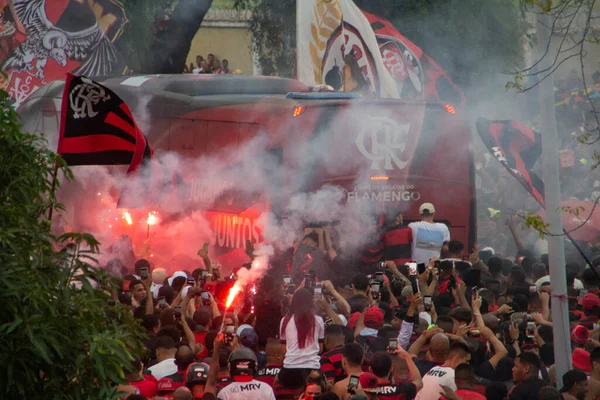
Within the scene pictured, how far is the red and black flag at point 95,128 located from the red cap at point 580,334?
3.75 m

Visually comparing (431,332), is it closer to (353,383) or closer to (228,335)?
(353,383)

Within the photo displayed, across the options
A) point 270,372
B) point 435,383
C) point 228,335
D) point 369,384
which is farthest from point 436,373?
point 228,335

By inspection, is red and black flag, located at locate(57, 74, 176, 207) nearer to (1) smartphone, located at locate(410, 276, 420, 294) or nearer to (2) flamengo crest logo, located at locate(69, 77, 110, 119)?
(2) flamengo crest logo, located at locate(69, 77, 110, 119)

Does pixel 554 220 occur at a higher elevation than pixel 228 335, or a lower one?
higher

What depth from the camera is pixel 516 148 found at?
1195 cm

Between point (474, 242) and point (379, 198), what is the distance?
5.02 ft

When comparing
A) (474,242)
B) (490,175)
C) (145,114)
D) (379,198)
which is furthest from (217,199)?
(490,175)

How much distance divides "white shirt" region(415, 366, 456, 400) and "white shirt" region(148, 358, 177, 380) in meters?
1.87

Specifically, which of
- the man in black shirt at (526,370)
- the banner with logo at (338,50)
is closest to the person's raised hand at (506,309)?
the man in black shirt at (526,370)

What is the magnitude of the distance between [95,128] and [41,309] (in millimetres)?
3394

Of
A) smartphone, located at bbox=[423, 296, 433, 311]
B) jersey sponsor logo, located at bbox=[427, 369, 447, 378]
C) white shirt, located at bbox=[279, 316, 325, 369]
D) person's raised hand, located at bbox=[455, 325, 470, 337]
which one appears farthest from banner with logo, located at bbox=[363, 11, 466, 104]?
jersey sponsor logo, located at bbox=[427, 369, 447, 378]

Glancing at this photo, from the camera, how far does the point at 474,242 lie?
41.9 feet

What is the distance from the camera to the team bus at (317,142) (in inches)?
489

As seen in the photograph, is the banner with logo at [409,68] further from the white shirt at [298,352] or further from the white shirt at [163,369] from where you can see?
the white shirt at [163,369]
